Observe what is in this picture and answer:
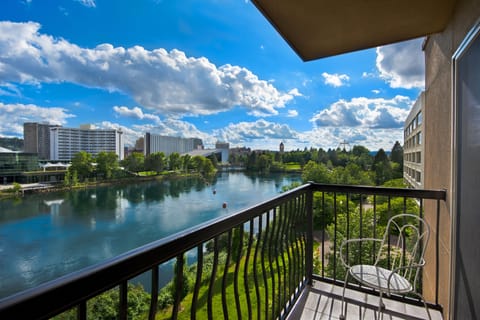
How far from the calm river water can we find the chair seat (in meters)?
18.7

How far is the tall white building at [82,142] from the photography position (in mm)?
26188

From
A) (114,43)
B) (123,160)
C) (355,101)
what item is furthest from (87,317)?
(114,43)

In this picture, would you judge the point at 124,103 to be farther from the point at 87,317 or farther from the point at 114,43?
the point at 87,317

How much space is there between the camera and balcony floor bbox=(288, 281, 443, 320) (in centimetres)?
186

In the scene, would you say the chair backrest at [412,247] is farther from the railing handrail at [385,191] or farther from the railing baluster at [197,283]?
→ the railing baluster at [197,283]

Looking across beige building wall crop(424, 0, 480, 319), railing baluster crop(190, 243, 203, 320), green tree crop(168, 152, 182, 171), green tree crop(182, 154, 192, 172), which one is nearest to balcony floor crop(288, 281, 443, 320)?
beige building wall crop(424, 0, 480, 319)

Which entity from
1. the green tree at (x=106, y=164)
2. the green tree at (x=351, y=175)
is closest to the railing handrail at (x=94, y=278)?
the green tree at (x=351, y=175)

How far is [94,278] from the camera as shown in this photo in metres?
0.53

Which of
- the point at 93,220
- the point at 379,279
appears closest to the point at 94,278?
the point at 379,279

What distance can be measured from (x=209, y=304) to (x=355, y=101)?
31536 millimetres

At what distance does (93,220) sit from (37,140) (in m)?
10.4

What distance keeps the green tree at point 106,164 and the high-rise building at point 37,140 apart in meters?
4.94

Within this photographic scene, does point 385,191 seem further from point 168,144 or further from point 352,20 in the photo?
point 168,144

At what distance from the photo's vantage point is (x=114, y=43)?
38.0m
